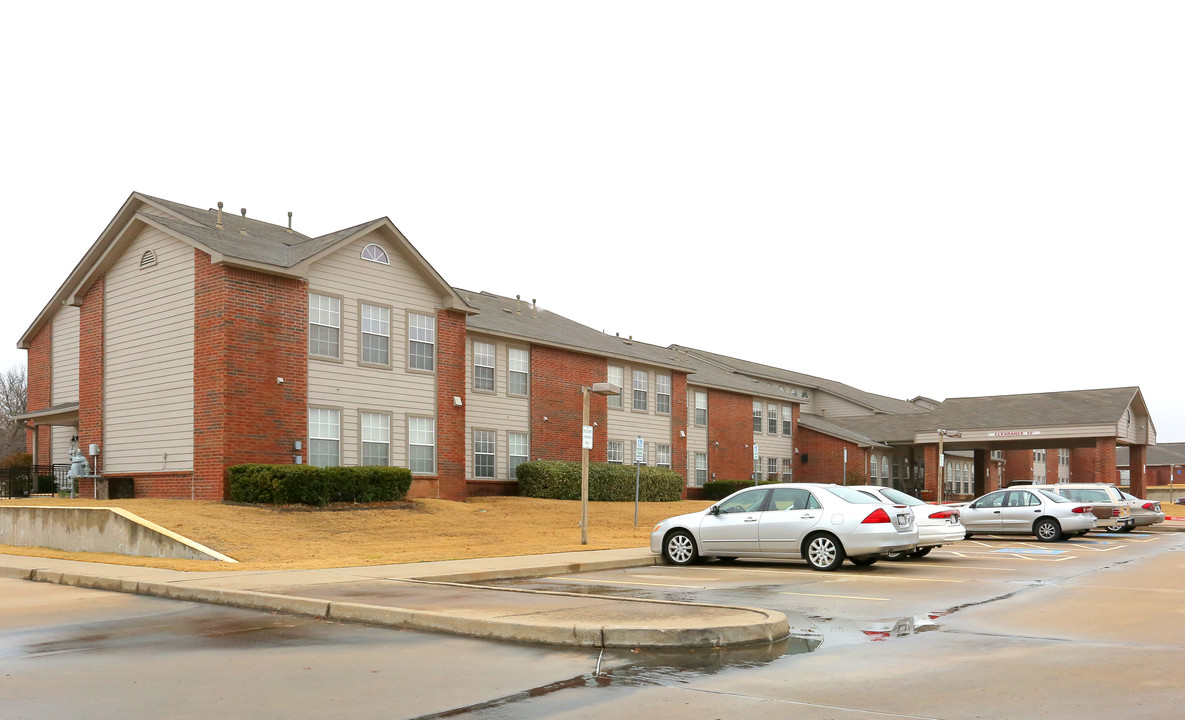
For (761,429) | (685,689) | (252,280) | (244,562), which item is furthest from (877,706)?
(761,429)

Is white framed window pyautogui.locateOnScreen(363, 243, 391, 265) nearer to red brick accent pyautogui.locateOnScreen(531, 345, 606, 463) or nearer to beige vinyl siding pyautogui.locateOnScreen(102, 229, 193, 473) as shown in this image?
beige vinyl siding pyautogui.locateOnScreen(102, 229, 193, 473)

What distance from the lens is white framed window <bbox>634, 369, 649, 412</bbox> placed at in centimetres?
4166

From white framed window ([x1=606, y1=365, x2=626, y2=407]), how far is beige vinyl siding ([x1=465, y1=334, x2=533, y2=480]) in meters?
4.97

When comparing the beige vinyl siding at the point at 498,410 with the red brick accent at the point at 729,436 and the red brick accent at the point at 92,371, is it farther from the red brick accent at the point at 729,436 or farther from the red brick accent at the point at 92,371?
the red brick accent at the point at 729,436

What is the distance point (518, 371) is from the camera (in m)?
35.5

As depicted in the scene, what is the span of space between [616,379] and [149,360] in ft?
60.7

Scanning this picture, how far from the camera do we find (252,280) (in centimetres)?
2477

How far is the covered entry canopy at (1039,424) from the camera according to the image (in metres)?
45.1

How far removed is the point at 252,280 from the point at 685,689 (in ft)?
66.1

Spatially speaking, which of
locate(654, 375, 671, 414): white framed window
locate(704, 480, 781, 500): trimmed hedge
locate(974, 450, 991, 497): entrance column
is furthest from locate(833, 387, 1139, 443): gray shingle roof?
locate(654, 375, 671, 414): white framed window

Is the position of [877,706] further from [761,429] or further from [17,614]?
[761,429]

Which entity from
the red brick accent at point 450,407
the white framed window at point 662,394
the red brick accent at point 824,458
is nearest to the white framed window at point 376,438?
the red brick accent at point 450,407

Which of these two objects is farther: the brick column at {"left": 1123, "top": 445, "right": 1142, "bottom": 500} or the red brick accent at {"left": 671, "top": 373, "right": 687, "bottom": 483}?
the brick column at {"left": 1123, "top": 445, "right": 1142, "bottom": 500}

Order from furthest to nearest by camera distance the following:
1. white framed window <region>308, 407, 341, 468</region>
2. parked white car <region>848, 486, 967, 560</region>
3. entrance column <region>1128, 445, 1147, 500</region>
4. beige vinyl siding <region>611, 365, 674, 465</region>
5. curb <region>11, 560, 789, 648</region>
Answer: entrance column <region>1128, 445, 1147, 500</region>
beige vinyl siding <region>611, 365, 674, 465</region>
white framed window <region>308, 407, 341, 468</region>
parked white car <region>848, 486, 967, 560</region>
curb <region>11, 560, 789, 648</region>
